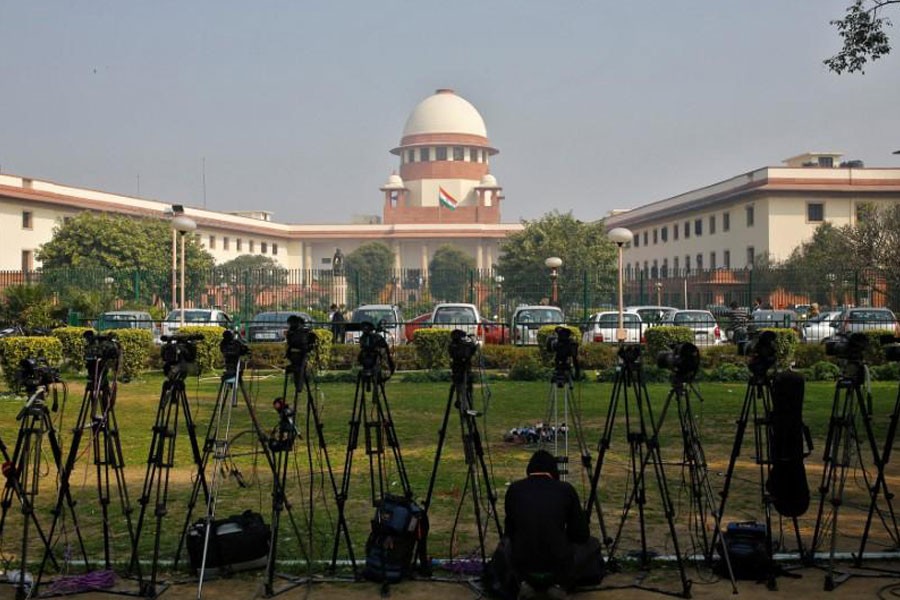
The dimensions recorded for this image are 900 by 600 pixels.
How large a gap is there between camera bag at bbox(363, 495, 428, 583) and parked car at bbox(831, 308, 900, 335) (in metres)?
19.5

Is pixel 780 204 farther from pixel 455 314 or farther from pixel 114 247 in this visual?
pixel 114 247

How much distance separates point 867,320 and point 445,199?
232 ft

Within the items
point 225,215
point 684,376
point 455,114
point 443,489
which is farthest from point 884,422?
point 455,114

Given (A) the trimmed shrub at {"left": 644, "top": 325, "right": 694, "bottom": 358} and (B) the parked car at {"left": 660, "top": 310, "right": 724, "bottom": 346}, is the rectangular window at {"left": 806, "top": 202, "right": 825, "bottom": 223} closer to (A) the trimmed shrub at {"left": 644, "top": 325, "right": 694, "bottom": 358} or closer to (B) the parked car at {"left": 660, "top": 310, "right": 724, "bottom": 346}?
(B) the parked car at {"left": 660, "top": 310, "right": 724, "bottom": 346}

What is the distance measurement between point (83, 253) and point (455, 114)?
52.5 metres

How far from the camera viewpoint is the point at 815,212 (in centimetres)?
5425

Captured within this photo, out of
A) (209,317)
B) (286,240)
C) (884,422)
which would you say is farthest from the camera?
(286,240)

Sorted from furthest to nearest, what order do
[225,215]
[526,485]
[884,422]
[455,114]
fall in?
1. [455,114]
2. [225,215]
3. [884,422]
4. [526,485]

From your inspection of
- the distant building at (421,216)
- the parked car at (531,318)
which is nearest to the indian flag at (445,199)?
Answer: the distant building at (421,216)

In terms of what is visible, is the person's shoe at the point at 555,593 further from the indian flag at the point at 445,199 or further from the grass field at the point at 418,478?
the indian flag at the point at 445,199

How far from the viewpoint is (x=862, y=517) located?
27.4ft

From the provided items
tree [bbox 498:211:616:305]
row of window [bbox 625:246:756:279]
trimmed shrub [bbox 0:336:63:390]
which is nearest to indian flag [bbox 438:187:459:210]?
row of window [bbox 625:246:756:279]

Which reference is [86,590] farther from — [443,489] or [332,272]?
[332,272]

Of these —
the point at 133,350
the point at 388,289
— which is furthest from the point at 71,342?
the point at 388,289
